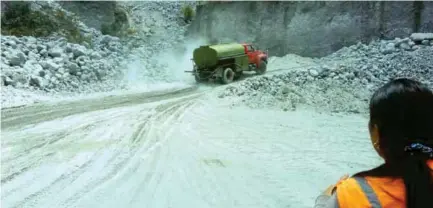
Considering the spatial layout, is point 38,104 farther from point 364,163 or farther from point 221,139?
point 364,163

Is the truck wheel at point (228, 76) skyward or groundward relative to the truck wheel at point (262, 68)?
groundward

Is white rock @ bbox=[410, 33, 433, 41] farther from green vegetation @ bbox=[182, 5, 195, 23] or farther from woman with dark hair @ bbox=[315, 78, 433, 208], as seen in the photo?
green vegetation @ bbox=[182, 5, 195, 23]

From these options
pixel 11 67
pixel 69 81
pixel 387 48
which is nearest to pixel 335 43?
Answer: pixel 387 48

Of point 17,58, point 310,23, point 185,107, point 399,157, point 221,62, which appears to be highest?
point 310,23

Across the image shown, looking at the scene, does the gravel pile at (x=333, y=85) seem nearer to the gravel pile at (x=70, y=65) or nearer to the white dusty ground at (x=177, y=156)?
the white dusty ground at (x=177, y=156)

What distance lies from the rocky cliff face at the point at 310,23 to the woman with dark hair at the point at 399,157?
2405 centimetres

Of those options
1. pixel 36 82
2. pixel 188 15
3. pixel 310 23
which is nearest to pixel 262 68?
pixel 310 23

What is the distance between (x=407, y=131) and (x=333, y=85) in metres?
13.1

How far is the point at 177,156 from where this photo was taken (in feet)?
26.9

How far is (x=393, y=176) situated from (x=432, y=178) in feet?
A: 0.44

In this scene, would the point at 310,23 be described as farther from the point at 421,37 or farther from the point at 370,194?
the point at 370,194

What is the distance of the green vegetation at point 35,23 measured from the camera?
2283cm

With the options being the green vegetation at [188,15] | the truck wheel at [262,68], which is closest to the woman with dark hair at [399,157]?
the truck wheel at [262,68]

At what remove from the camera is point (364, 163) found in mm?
7480
